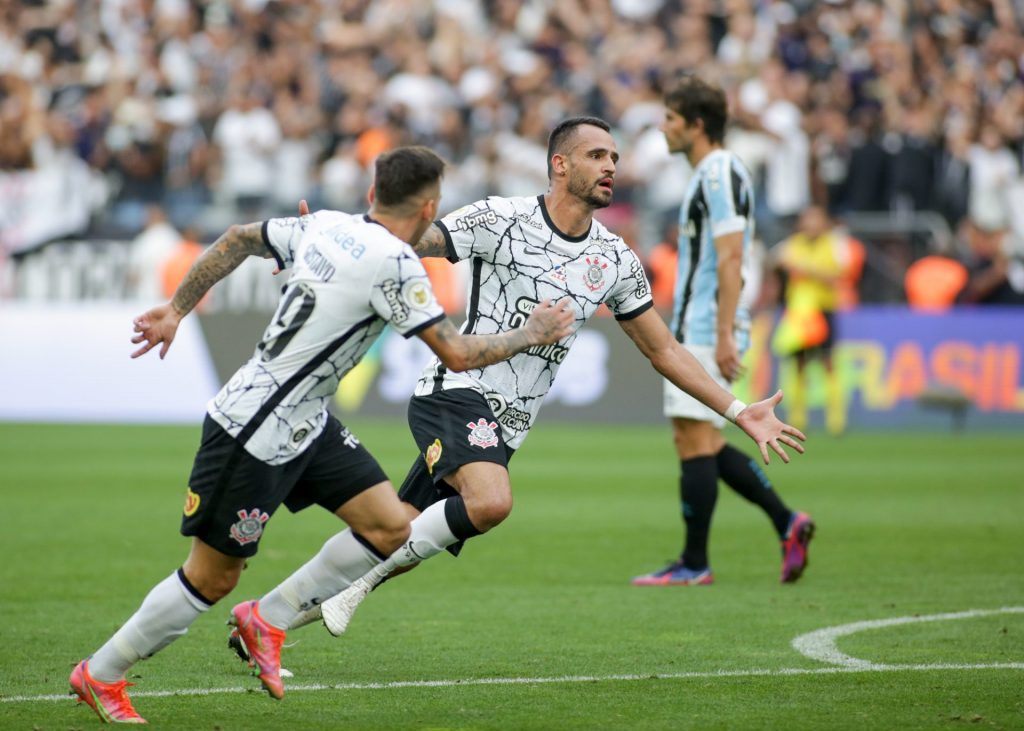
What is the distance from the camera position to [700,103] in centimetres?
877

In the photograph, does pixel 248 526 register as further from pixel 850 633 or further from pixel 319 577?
pixel 850 633

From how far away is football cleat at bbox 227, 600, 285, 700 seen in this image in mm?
5496

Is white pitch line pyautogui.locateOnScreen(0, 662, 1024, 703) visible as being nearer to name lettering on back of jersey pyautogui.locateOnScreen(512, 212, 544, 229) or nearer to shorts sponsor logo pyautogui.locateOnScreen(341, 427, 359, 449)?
shorts sponsor logo pyautogui.locateOnScreen(341, 427, 359, 449)

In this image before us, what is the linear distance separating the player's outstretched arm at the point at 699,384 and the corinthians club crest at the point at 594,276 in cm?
22

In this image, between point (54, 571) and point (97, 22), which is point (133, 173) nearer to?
point (97, 22)

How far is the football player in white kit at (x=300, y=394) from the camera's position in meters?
5.34

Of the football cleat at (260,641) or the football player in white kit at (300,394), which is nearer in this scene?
the football player in white kit at (300,394)

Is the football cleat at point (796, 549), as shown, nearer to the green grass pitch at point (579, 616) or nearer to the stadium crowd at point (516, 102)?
the green grass pitch at point (579, 616)

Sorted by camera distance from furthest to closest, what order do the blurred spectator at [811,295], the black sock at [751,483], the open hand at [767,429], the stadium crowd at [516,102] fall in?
the stadium crowd at [516,102]
the blurred spectator at [811,295]
the black sock at [751,483]
the open hand at [767,429]

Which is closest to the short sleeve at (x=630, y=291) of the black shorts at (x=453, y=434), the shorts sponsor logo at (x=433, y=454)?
the black shorts at (x=453, y=434)

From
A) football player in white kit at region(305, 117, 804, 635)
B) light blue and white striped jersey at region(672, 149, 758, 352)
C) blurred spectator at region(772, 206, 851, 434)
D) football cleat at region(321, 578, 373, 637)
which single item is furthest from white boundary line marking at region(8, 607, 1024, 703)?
blurred spectator at region(772, 206, 851, 434)

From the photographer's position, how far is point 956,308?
20703mm

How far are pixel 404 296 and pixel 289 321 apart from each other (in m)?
0.42

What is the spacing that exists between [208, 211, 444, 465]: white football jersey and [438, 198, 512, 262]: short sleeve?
1.22 metres
